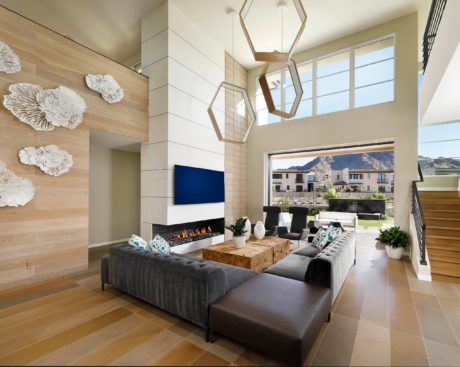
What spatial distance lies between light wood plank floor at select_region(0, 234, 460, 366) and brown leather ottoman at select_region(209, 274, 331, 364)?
267 mm

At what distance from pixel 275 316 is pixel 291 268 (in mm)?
1331

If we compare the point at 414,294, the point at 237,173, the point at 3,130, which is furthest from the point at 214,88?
the point at 414,294

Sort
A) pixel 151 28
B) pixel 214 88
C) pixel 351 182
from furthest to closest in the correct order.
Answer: pixel 351 182 < pixel 214 88 < pixel 151 28

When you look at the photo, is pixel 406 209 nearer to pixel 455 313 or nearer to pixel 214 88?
pixel 455 313

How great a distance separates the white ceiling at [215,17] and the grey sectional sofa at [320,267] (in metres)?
5.41

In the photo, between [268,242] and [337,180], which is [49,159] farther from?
[337,180]

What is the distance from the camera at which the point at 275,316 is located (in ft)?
6.15

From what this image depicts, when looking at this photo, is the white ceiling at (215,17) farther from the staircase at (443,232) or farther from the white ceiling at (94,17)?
the staircase at (443,232)

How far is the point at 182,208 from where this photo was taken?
213 inches

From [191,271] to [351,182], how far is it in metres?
6.54

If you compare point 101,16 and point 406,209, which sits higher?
point 101,16

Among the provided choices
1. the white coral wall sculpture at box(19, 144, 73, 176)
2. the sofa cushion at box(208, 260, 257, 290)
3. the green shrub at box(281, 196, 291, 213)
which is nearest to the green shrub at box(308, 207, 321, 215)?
the green shrub at box(281, 196, 291, 213)

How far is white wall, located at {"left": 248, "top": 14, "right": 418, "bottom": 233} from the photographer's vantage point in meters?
5.44

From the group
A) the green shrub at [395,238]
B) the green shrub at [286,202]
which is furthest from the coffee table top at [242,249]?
the green shrub at [286,202]
